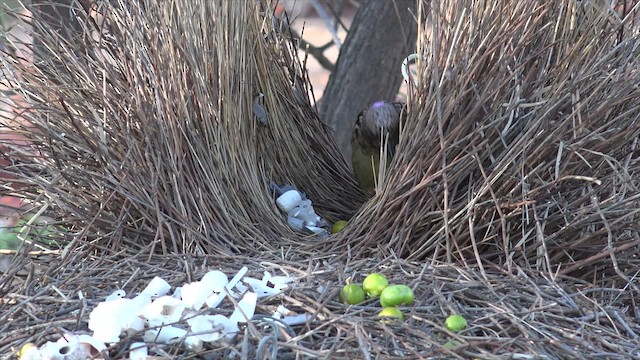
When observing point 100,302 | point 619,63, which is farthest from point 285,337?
point 619,63

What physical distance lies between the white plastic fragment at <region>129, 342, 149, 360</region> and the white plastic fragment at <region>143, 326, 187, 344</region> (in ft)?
0.10

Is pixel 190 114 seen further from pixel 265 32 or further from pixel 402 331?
pixel 402 331

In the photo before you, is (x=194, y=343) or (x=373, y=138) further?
(x=373, y=138)

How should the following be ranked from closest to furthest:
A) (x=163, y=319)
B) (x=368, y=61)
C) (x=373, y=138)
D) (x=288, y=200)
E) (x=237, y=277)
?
(x=163, y=319)
(x=237, y=277)
(x=288, y=200)
(x=373, y=138)
(x=368, y=61)

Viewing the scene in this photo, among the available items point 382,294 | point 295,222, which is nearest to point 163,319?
point 382,294

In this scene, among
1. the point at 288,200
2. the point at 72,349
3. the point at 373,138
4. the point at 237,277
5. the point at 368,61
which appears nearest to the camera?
the point at 72,349

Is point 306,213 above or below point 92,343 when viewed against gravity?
above

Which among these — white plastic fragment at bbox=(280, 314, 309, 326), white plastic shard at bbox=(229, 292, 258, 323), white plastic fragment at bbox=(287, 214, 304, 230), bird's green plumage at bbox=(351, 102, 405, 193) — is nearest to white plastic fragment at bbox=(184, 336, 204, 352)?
white plastic shard at bbox=(229, 292, 258, 323)

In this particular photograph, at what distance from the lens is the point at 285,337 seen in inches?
74.0

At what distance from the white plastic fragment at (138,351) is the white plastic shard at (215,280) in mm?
240

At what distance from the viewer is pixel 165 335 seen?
1.87m

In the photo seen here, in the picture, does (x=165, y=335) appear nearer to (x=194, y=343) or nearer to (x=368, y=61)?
(x=194, y=343)

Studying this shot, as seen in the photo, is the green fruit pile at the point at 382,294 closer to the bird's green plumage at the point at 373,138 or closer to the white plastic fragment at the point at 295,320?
the white plastic fragment at the point at 295,320

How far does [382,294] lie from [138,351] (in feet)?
1.89
